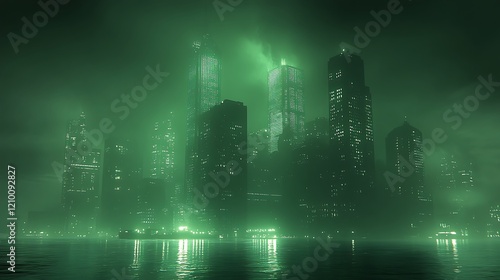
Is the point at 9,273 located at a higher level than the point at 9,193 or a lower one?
lower

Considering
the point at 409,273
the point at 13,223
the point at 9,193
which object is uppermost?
the point at 9,193

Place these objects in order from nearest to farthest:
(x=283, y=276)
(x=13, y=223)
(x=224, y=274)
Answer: (x=13, y=223)
(x=283, y=276)
(x=224, y=274)

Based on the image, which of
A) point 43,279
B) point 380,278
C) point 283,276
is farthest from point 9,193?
point 380,278

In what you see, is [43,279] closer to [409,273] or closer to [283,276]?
[283,276]

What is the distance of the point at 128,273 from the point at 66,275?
8.97 meters

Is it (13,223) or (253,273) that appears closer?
(13,223)

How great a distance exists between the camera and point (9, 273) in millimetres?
69375

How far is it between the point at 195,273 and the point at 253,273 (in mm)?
9265

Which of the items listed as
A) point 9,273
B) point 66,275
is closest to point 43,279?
point 66,275

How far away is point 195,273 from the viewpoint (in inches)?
2810

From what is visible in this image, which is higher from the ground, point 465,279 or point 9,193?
point 9,193

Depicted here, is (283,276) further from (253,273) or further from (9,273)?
(9,273)

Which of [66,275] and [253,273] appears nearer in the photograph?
[66,275]

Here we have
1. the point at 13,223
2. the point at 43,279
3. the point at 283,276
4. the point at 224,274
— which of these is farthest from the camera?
the point at 224,274
